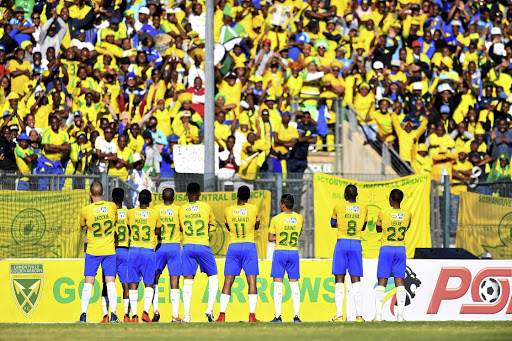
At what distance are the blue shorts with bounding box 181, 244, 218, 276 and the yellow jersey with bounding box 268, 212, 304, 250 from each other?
3.45 ft

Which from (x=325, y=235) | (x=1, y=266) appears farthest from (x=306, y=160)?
(x=1, y=266)

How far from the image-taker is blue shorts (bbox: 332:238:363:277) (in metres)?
14.7

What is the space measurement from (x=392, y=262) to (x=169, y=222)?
11.5 ft

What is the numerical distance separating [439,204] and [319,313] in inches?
148

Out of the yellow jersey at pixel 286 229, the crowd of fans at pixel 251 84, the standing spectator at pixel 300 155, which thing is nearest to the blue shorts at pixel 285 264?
the yellow jersey at pixel 286 229

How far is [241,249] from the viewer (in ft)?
48.4

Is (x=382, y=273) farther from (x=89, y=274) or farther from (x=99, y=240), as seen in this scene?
(x=89, y=274)

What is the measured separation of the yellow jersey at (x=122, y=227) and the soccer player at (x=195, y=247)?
885mm

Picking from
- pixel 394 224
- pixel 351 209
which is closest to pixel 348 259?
pixel 351 209

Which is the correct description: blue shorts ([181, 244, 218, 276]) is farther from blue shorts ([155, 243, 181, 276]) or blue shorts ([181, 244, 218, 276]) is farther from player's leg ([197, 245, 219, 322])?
blue shorts ([155, 243, 181, 276])

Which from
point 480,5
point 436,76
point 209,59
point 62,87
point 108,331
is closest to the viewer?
point 108,331

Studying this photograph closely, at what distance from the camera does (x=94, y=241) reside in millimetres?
14695

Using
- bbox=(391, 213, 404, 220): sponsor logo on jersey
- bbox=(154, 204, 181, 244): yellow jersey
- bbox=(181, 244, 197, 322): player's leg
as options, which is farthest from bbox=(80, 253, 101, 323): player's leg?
bbox=(391, 213, 404, 220): sponsor logo on jersey

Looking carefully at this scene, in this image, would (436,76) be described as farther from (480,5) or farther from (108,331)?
(108,331)
